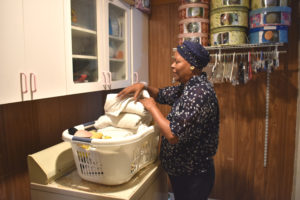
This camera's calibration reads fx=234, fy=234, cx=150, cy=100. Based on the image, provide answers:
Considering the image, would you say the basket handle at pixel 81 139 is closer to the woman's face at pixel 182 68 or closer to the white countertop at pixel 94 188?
the white countertop at pixel 94 188

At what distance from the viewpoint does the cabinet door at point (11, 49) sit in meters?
0.92

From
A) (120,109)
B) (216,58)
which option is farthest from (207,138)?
(216,58)

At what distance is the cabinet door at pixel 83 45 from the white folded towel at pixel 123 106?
0.18 meters

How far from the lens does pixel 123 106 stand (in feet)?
4.33

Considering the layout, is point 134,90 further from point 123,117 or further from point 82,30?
point 82,30

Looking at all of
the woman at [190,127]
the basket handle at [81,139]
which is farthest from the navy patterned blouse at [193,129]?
the basket handle at [81,139]

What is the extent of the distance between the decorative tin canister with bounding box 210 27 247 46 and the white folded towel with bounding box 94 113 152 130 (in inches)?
36.2

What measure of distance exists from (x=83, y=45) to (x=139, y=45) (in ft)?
2.40

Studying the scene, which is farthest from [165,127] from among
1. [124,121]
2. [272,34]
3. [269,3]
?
[269,3]

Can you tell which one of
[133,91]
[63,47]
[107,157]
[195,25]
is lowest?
[107,157]

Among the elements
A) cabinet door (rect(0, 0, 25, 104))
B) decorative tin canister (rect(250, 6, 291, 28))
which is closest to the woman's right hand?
cabinet door (rect(0, 0, 25, 104))

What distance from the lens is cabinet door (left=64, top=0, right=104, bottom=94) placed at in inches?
50.2

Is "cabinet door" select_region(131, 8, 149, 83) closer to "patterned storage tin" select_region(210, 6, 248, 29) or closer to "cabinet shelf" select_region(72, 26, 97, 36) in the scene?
"cabinet shelf" select_region(72, 26, 97, 36)

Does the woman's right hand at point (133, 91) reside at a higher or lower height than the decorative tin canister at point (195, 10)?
lower
